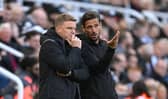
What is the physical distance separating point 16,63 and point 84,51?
2.73 metres

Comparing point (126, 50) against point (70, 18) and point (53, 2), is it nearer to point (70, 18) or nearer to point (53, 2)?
point (53, 2)


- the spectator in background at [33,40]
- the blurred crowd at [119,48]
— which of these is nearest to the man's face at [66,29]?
the blurred crowd at [119,48]

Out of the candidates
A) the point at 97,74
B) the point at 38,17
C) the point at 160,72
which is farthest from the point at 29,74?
the point at 160,72

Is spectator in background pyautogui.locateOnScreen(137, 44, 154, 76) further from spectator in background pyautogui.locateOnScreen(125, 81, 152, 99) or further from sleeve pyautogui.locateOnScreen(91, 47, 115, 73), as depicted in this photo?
sleeve pyautogui.locateOnScreen(91, 47, 115, 73)

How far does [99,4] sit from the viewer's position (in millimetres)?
13555

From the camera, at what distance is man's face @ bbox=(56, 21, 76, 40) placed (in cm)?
659

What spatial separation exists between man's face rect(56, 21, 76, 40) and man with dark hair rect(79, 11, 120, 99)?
0.34 meters

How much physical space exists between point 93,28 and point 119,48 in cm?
555

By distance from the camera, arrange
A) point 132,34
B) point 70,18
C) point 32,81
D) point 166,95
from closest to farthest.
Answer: point 70,18, point 32,81, point 166,95, point 132,34

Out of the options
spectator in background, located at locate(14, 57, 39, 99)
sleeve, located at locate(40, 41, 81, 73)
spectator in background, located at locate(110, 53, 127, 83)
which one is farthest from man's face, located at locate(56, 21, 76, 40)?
spectator in background, located at locate(110, 53, 127, 83)

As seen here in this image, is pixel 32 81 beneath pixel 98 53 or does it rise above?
beneath

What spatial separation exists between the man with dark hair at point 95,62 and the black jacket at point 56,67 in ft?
0.86

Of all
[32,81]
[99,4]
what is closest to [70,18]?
[32,81]

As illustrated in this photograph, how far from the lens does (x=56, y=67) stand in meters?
6.52
